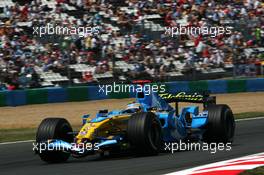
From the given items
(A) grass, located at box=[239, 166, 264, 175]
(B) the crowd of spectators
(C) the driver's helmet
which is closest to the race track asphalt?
(C) the driver's helmet

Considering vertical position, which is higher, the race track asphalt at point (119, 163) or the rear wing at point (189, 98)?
the rear wing at point (189, 98)

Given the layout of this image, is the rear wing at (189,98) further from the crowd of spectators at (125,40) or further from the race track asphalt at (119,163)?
the crowd of spectators at (125,40)

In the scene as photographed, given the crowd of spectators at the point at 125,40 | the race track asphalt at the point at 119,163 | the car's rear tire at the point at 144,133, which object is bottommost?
the race track asphalt at the point at 119,163

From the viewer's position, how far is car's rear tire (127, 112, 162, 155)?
917 cm

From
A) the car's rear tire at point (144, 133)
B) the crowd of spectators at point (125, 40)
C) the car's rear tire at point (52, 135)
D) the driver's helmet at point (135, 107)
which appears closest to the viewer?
the car's rear tire at point (144, 133)

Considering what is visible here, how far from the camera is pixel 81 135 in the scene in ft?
30.4

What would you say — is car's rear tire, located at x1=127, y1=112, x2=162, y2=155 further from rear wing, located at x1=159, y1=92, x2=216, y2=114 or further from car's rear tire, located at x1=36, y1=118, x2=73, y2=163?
rear wing, located at x1=159, y1=92, x2=216, y2=114

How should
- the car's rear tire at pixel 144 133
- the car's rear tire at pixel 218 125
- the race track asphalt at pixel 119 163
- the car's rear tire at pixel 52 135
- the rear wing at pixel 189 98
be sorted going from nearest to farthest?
the race track asphalt at pixel 119 163 → the car's rear tire at pixel 144 133 → the car's rear tire at pixel 52 135 → the car's rear tire at pixel 218 125 → the rear wing at pixel 189 98

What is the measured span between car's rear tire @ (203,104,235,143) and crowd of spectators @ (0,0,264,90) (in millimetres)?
11445

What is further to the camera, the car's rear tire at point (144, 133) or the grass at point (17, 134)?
the grass at point (17, 134)

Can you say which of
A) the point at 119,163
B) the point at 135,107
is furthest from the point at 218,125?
the point at 119,163

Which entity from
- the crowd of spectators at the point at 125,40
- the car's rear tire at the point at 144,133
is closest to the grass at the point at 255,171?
the car's rear tire at the point at 144,133

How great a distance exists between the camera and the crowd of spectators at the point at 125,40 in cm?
2199

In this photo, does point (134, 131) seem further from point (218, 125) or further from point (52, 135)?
point (218, 125)
